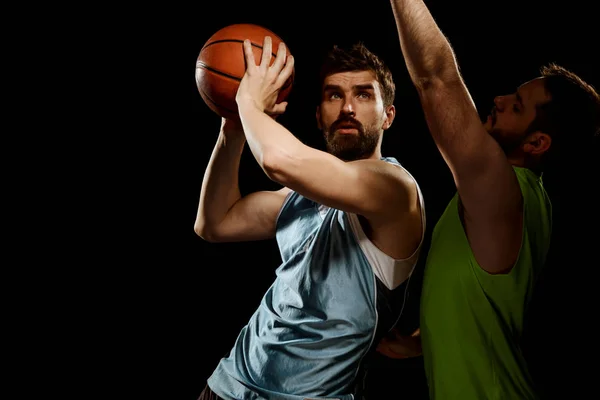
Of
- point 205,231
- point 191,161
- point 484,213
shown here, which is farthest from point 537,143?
point 191,161

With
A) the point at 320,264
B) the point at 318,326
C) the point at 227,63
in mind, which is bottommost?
the point at 318,326

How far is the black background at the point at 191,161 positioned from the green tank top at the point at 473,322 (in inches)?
40.7

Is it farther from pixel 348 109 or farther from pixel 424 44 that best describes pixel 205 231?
pixel 424 44

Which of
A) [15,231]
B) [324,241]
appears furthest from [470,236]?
[15,231]

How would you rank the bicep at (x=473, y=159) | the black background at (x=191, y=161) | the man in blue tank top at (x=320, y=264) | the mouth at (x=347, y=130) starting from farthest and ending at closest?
the black background at (x=191, y=161), the mouth at (x=347, y=130), the man in blue tank top at (x=320, y=264), the bicep at (x=473, y=159)

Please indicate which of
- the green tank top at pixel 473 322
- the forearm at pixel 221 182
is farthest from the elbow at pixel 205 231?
the green tank top at pixel 473 322

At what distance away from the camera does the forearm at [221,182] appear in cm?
181

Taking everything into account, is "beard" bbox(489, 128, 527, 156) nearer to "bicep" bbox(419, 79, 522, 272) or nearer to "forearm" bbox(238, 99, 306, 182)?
"bicep" bbox(419, 79, 522, 272)

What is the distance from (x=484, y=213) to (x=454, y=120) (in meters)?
0.21

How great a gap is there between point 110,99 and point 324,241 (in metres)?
1.62

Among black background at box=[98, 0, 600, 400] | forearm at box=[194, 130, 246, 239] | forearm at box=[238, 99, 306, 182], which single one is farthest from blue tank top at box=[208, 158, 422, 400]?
black background at box=[98, 0, 600, 400]

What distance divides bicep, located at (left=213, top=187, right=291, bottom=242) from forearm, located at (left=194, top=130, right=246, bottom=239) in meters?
0.02

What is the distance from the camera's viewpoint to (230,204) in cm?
189

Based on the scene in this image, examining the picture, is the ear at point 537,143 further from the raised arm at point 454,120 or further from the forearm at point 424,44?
the forearm at point 424,44
